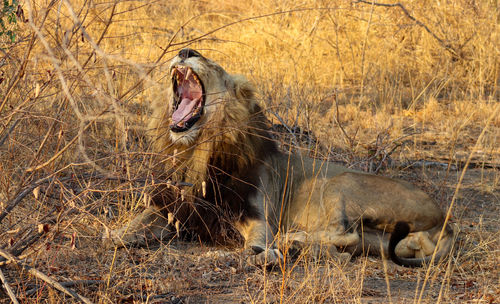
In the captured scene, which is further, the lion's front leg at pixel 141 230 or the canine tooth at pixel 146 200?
the lion's front leg at pixel 141 230

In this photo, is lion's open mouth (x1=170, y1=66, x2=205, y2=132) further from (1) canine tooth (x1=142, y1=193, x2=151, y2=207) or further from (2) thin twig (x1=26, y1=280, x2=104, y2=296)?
(1) canine tooth (x1=142, y1=193, x2=151, y2=207)

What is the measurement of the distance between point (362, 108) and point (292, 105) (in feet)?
4.63

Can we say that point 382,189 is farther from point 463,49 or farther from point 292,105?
point 463,49

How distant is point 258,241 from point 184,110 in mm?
1035

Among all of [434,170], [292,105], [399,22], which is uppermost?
[399,22]

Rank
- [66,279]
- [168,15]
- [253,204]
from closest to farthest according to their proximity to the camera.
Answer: [66,279] < [253,204] < [168,15]

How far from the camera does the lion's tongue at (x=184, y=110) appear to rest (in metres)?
4.61

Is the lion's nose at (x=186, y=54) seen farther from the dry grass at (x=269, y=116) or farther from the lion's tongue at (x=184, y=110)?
the lion's tongue at (x=184, y=110)


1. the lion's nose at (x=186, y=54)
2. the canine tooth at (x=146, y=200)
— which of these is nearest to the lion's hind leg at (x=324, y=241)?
the lion's nose at (x=186, y=54)

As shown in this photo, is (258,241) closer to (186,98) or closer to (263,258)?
(263,258)

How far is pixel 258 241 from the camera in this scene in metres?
4.39

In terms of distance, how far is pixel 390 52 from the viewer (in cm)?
934

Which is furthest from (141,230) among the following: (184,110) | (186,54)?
(186,54)

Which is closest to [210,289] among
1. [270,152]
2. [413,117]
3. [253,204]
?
[253,204]
